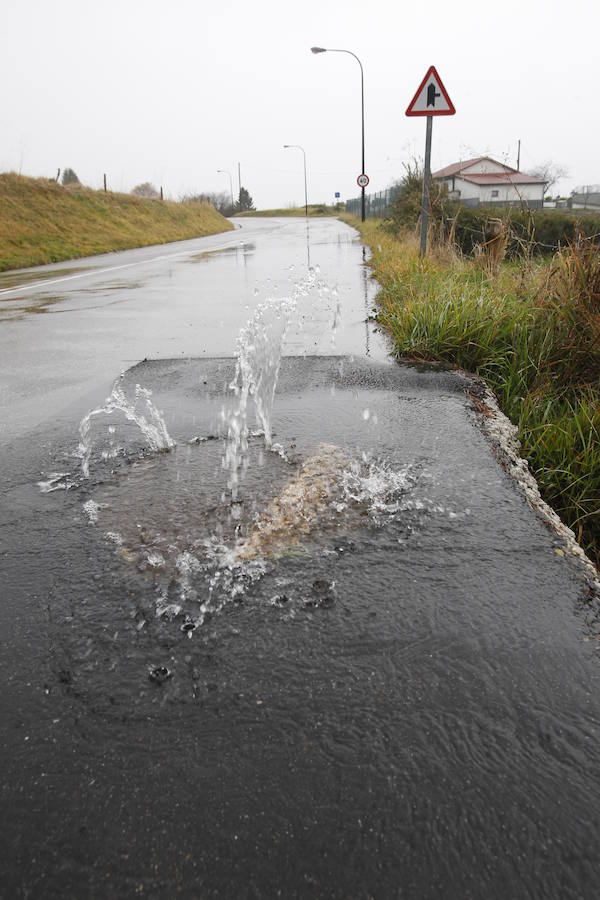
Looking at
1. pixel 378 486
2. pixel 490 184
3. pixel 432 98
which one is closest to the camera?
pixel 378 486

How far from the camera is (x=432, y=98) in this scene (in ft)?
28.6

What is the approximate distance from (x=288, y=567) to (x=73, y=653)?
727 mm

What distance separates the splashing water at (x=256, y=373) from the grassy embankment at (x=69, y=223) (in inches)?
448

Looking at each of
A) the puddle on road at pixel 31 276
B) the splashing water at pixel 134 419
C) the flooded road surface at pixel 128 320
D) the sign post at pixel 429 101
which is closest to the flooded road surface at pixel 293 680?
the splashing water at pixel 134 419

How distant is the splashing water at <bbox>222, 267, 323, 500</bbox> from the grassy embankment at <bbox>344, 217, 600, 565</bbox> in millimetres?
1171

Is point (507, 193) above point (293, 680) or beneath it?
above

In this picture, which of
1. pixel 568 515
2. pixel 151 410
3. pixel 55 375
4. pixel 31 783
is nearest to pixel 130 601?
pixel 31 783

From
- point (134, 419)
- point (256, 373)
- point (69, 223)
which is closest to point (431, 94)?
point (256, 373)

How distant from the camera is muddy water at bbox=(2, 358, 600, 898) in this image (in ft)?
3.98

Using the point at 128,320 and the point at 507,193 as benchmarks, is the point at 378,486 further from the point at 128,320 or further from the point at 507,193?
the point at 128,320

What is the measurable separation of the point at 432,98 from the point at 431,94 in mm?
56

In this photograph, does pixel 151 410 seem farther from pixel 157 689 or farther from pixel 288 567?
pixel 157 689

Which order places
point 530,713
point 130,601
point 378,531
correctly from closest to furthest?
point 530,713
point 130,601
point 378,531

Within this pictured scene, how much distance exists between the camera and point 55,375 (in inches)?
203
